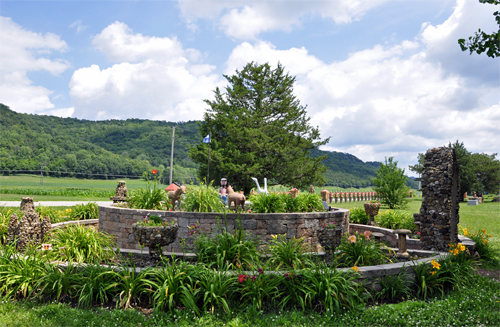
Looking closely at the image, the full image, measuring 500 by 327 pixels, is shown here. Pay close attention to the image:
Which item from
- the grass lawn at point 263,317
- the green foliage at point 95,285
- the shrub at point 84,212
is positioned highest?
the shrub at point 84,212

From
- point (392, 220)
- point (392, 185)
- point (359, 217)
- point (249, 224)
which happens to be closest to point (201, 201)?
point (249, 224)

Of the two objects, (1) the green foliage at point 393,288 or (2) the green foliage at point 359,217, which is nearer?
(1) the green foliage at point 393,288

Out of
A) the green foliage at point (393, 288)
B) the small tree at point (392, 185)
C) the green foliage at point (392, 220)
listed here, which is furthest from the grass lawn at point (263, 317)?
the small tree at point (392, 185)

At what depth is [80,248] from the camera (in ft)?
19.8

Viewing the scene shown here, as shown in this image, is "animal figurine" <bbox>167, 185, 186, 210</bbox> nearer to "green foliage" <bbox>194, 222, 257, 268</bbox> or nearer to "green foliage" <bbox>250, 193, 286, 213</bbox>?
"green foliage" <bbox>250, 193, 286, 213</bbox>

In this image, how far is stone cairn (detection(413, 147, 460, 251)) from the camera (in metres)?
7.17

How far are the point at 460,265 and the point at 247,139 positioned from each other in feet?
68.9

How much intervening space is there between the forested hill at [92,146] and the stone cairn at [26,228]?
31.1 meters

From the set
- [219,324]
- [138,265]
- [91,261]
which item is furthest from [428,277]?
[91,261]

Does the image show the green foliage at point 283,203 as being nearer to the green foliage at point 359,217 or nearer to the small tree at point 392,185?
the green foliage at point 359,217

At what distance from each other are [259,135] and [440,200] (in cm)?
1954

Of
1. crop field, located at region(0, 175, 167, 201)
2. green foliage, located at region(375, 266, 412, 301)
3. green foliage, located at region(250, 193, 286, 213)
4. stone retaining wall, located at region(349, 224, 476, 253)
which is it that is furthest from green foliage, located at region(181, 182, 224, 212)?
crop field, located at region(0, 175, 167, 201)

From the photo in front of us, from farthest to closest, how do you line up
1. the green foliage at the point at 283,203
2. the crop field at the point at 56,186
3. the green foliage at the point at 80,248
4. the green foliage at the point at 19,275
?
1. the crop field at the point at 56,186
2. the green foliage at the point at 283,203
3. the green foliage at the point at 80,248
4. the green foliage at the point at 19,275

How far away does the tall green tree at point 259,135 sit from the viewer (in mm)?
25703
